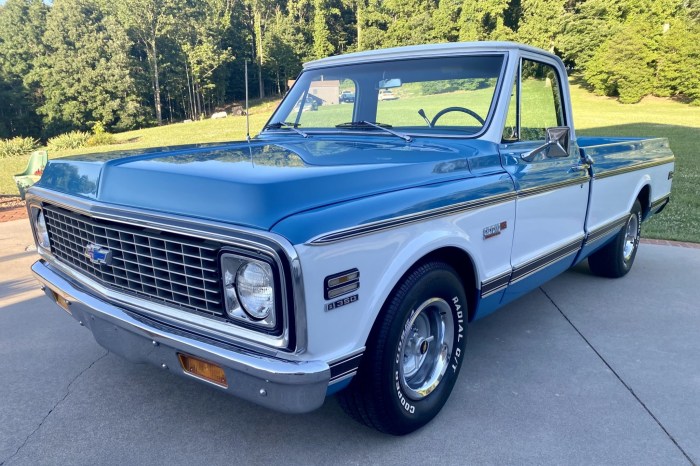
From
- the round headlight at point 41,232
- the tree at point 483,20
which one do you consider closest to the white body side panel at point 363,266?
the round headlight at point 41,232

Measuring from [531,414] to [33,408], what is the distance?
2.68 meters

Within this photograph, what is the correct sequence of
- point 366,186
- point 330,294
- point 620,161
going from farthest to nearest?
point 620,161, point 366,186, point 330,294

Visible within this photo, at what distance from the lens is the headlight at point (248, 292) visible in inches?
72.7

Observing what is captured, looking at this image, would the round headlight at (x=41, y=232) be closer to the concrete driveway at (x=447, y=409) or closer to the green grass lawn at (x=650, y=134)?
the concrete driveway at (x=447, y=409)

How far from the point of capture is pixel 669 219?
24.4ft

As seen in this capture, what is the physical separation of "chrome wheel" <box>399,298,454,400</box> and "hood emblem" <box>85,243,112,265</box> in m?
1.43

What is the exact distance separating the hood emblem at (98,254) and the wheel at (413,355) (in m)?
1.23

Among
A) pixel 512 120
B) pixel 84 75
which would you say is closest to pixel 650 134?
pixel 512 120

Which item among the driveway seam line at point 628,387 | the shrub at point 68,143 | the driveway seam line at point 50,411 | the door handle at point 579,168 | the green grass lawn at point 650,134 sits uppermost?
the door handle at point 579,168

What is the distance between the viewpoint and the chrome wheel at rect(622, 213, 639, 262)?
16.4 ft

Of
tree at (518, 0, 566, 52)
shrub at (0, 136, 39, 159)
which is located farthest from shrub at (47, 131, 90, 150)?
tree at (518, 0, 566, 52)

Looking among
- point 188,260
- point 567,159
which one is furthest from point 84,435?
point 567,159

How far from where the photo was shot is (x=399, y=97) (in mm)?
3447

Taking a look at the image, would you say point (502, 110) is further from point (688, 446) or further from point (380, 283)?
point (688, 446)
